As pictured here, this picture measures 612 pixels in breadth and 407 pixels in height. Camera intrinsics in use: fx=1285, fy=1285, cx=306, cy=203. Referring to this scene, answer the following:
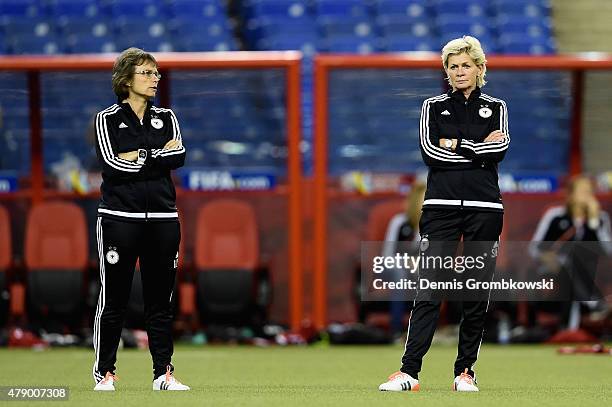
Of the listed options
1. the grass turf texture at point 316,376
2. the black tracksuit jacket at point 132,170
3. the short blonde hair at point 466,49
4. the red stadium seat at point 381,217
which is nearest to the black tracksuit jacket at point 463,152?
the short blonde hair at point 466,49

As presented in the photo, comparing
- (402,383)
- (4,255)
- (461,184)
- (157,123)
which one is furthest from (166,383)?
(4,255)

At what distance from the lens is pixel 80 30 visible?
16.7 metres

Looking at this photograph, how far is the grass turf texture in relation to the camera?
6.71 meters

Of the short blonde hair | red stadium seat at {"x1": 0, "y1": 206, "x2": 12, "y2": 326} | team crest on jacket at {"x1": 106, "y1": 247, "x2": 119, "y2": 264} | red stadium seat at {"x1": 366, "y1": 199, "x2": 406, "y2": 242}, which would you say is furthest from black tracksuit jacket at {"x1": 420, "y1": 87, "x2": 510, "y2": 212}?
red stadium seat at {"x1": 0, "y1": 206, "x2": 12, "y2": 326}

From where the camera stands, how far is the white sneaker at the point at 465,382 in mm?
7141

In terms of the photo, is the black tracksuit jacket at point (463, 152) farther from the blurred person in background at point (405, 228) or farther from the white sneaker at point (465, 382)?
the blurred person in background at point (405, 228)

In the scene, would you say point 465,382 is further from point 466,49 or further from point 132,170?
point 132,170

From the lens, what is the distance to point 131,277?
7.14 m

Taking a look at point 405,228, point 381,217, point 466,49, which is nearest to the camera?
point 466,49

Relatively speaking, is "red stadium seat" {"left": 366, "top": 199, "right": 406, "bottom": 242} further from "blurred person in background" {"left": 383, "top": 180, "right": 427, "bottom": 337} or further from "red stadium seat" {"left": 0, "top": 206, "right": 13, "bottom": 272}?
"red stadium seat" {"left": 0, "top": 206, "right": 13, "bottom": 272}

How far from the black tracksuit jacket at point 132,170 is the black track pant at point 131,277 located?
0.22 ft

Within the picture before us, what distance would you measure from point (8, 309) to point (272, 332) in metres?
2.54

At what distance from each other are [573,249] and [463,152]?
17.6 feet

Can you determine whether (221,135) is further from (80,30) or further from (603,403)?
(603,403)
